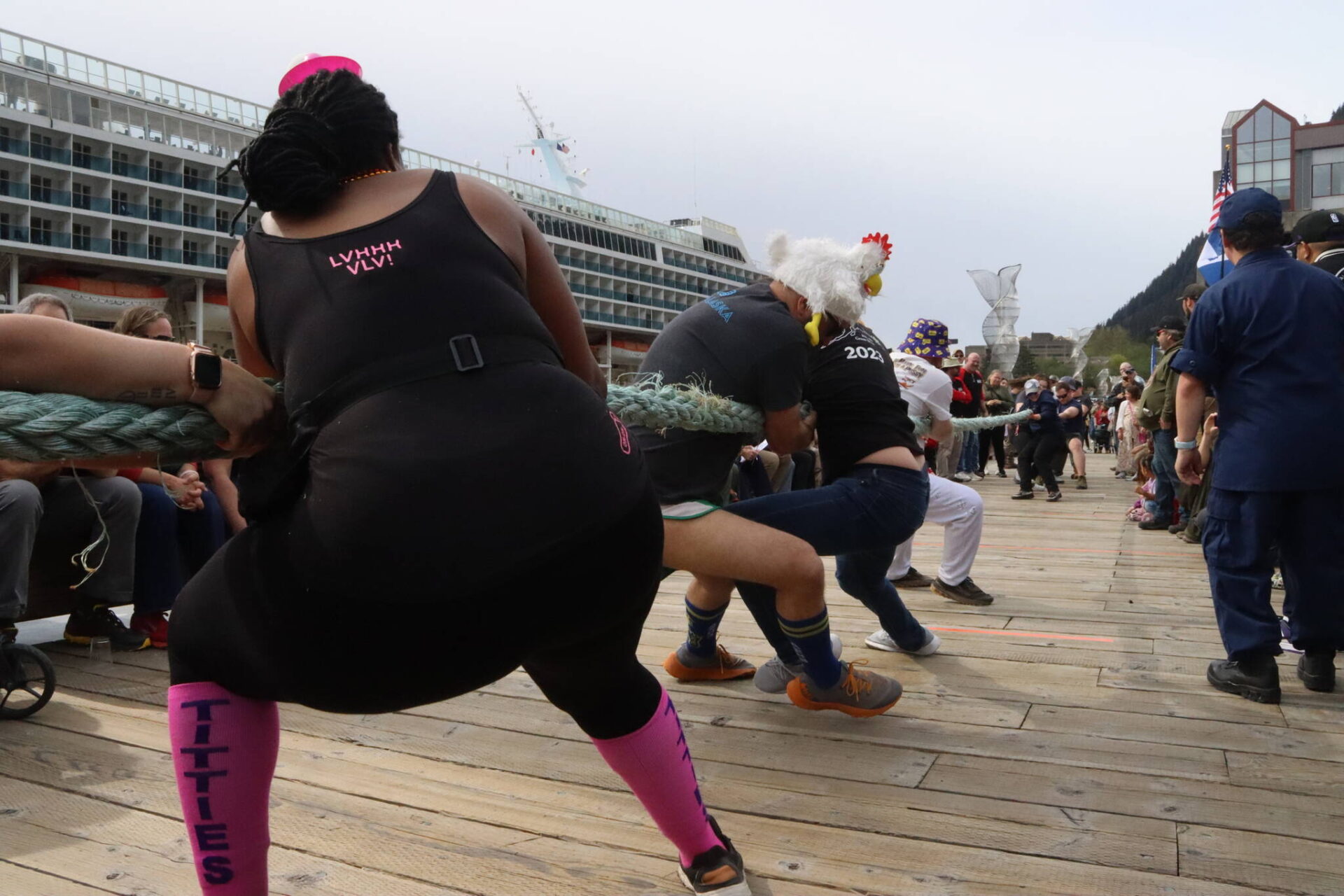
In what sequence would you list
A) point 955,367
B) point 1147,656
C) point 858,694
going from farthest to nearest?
point 955,367 → point 1147,656 → point 858,694

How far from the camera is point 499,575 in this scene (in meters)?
1.22

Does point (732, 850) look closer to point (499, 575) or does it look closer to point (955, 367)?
point (499, 575)

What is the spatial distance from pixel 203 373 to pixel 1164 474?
8.69m

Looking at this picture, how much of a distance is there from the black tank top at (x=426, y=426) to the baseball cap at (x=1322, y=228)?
12.7ft

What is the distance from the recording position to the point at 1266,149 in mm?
63531

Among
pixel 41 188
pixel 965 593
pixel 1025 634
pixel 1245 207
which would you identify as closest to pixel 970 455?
pixel 965 593

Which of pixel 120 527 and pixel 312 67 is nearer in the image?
pixel 312 67

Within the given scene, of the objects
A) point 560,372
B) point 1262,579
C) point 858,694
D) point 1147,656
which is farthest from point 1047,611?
point 560,372

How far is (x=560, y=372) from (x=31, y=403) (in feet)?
2.16

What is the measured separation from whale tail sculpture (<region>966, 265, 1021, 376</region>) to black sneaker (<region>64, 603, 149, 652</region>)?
25.3 m

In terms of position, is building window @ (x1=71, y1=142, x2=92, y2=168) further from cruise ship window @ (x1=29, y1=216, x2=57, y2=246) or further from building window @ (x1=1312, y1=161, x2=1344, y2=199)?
building window @ (x1=1312, y1=161, x2=1344, y2=199)

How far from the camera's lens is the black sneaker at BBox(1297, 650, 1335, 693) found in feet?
10.9

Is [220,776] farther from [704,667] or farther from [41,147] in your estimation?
[41,147]

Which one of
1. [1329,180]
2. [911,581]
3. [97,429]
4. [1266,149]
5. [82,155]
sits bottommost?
[911,581]
